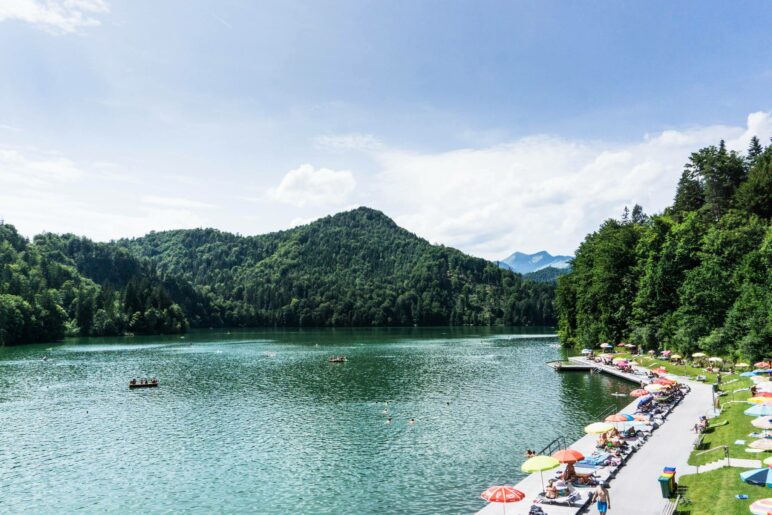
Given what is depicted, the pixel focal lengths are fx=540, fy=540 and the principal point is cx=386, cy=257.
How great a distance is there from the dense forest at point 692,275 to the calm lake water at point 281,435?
1738cm

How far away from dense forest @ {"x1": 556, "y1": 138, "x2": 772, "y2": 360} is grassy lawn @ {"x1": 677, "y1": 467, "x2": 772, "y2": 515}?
4126 centimetres

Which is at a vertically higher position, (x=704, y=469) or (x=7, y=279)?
(x=7, y=279)

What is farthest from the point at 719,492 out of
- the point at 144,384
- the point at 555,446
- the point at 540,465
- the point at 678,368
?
the point at 144,384

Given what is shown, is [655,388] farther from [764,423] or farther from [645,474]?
[645,474]

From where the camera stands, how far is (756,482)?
78.9 feet

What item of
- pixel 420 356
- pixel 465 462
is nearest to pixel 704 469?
pixel 465 462

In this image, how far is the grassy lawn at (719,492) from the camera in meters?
25.0

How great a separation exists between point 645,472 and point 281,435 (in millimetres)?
30862

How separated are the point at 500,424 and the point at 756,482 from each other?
28294mm

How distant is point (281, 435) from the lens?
49875mm

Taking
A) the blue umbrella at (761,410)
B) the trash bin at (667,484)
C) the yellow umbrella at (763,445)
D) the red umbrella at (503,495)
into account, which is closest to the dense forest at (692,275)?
the blue umbrella at (761,410)

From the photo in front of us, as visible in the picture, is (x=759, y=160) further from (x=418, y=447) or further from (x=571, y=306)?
(x=418, y=447)

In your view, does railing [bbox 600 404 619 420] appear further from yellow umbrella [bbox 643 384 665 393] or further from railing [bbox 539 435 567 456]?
railing [bbox 539 435 567 456]

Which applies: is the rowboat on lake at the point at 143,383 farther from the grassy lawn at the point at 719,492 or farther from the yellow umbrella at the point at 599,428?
the grassy lawn at the point at 719,492
